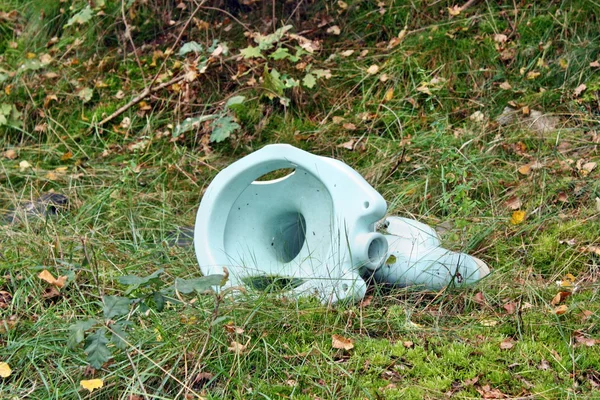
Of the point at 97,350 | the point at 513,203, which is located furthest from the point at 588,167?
the point at 97,350

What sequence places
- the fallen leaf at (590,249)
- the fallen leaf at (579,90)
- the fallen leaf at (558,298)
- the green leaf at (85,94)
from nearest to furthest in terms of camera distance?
the fallen leaf at (558,298)
the fallen leaf at (590,249)
the fallen leaf at (579,90)
the green leaf at (85,94)

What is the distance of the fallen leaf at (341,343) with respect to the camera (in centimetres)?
276

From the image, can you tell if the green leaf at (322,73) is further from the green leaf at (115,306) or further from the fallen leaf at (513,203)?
the green leaf at (115,306)

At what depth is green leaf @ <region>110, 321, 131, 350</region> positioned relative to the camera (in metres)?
2.58

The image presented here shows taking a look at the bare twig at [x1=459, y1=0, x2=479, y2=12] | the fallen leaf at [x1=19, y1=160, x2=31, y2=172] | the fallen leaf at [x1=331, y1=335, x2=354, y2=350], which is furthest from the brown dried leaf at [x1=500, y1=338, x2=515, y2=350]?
the fallen leaf at [x1=19, y1=160, x2=31, y2=172]

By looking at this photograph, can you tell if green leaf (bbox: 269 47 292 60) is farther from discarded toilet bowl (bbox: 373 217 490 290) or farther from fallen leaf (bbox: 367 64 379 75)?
discarded toilet bowl (bbox: 373 217 490 290)

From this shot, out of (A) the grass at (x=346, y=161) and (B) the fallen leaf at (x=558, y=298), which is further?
(B) the fallen leaf at (x=558, y=298)

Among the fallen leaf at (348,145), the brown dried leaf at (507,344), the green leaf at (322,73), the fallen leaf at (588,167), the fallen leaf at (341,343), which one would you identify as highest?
the fallen leaf at (341,343)

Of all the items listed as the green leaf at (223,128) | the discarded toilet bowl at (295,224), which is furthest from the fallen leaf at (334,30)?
the discarded toilet bowl at (295,224)

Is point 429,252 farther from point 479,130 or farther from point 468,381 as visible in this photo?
point 479,130

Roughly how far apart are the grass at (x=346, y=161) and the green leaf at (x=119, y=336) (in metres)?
0.07

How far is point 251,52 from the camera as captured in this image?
4.83 metres

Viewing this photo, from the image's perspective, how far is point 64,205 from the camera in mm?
4258

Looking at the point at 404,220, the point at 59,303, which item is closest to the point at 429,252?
the point at 404,220
